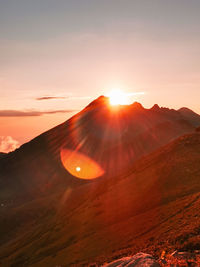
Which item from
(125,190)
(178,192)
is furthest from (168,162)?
(178,192)

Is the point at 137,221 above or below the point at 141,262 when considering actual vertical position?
below

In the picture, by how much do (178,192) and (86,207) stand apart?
102 ft

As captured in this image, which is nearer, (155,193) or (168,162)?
(155,193)

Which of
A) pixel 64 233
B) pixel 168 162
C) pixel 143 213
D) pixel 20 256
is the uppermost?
pixel 168 162

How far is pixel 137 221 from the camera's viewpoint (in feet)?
159

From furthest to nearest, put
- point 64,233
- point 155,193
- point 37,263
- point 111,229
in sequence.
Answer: point 64,233 → point 155,193 → point 37,263 → point 111,229

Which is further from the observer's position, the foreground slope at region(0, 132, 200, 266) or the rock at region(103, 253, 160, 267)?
the foreground slope at region(0, 132, 200, 266)

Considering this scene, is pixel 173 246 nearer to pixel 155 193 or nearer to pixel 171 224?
pixel 171 224

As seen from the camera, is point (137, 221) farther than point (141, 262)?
Yes

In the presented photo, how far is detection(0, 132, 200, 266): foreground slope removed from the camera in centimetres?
3534

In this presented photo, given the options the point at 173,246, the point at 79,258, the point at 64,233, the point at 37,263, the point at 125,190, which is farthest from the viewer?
the point at 125,190

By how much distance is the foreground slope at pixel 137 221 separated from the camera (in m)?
35.3

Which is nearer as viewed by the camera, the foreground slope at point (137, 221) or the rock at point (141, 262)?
the rock at point (141, 262)

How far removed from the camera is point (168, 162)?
75.8m
